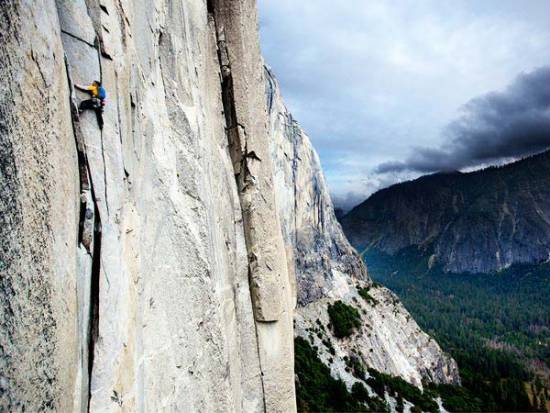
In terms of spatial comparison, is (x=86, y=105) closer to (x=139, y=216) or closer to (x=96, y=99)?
(x=96, y=99)

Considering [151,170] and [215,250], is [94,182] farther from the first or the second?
[215,250]

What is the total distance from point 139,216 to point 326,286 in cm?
9448

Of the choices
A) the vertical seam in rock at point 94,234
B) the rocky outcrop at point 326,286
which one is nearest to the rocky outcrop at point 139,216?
the vertical seam in rock at point 94,234

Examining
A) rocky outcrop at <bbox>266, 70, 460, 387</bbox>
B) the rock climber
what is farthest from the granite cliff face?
rocky outcrop at <bbox>266, 70, 460, 387</bbox>

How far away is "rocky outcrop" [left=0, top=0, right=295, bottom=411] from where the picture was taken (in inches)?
173

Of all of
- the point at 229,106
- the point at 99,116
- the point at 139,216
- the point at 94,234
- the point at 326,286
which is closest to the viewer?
the point at 94,234

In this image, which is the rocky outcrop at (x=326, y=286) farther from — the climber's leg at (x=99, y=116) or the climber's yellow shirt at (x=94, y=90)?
the climber's yellow shirt at (x=94, y=90)

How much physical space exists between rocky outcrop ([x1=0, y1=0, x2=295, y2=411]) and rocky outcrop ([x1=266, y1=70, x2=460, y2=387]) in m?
61.2

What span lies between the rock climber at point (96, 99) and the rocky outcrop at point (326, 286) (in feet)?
227

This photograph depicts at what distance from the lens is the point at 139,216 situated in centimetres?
784

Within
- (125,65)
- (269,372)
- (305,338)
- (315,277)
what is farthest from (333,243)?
(125,65)

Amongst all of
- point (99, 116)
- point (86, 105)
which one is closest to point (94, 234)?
point (99, 116)

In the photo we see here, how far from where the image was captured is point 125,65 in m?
7.52

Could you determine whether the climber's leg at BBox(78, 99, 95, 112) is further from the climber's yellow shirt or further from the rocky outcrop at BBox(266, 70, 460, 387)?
the rocky outcrop at BBox(266, 70, 460, 387)
